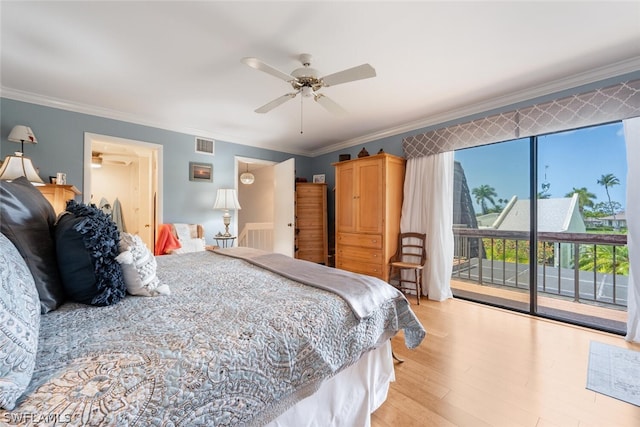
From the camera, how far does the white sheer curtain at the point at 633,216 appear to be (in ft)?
7.23

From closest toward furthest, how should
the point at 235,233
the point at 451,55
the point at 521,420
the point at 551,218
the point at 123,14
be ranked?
the point at 521,420 → the point at 123,14 → the point at 451,55 → the point at 551,218 → the point at 235,233

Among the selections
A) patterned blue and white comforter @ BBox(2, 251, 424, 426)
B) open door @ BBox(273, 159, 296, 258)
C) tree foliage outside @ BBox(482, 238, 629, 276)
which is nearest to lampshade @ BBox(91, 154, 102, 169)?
open door @ BBox(273, 159, 296, 258)

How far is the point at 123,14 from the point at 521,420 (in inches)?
137

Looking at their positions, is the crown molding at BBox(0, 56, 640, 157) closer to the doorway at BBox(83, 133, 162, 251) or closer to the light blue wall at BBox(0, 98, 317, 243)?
the light blue wall at BBox(0, 98, 317, 243)

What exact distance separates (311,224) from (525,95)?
11.7 ft

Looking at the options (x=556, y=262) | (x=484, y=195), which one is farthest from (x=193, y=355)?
(x=556, y=262)

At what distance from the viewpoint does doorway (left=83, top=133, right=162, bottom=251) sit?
13.0 ft

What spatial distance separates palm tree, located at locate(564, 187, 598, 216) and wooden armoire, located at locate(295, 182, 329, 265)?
3476mm

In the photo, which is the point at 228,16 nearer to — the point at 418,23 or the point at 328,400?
the point at 418,23

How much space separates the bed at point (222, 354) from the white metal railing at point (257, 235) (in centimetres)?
409

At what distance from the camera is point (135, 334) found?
861mm

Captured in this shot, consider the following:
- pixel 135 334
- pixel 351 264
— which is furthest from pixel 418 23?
pixel 351 264

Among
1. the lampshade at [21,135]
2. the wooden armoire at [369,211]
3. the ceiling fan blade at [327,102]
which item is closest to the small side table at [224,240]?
the wooden armoire at [369,211]

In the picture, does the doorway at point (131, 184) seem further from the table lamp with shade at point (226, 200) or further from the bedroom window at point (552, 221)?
the bedroom window at point (552, 221)
